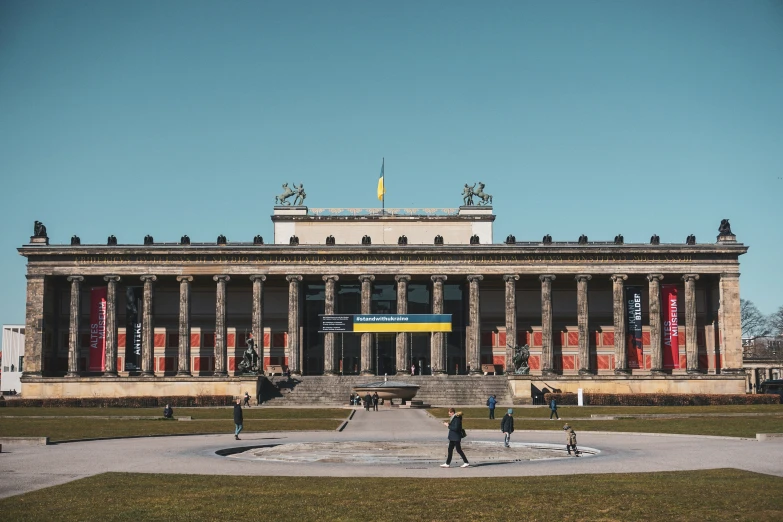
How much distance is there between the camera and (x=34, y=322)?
93.2 meters

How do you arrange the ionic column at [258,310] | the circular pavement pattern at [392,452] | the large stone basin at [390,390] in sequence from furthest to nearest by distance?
the ionic column at [258,310] < the large stone basin at [390,390] < the circular pavement pattern at [392,452]

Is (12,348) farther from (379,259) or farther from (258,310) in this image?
(379,259)

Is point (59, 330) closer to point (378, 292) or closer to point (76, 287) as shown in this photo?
point (76, 287)

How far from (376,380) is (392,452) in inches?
2013

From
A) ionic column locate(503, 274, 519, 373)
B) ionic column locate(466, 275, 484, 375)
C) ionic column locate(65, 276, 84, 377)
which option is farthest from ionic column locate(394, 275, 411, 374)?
ionic column locate(65, 276, 84, 377)

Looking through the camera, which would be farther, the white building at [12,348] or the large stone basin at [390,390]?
the white building at [12,348]

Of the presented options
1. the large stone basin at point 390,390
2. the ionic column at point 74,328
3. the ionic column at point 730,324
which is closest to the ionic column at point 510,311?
the large stone basin at point 390,390

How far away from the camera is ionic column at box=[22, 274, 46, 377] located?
92.6 m

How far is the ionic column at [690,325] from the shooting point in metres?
94.1

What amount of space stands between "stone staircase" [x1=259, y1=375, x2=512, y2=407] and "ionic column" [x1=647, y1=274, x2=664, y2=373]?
15.6 m

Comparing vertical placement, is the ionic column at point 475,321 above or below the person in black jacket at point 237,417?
above

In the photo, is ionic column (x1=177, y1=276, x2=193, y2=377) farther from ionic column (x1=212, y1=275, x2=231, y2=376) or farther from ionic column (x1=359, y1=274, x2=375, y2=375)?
ionic column (x1=359, y1=274, x2=375, y2=375)

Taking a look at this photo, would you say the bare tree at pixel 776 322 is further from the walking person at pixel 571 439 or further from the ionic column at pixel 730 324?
the walking person at pixel 571 439

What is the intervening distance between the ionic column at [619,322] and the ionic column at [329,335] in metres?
27.4
